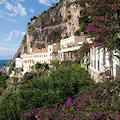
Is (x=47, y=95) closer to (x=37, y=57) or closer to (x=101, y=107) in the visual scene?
(x=101, y=107)

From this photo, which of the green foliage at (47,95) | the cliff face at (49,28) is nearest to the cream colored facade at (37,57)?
the cliff face at (49,28)

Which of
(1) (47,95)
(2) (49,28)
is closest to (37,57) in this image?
(2) (49,28)

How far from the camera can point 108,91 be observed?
5.64 metres

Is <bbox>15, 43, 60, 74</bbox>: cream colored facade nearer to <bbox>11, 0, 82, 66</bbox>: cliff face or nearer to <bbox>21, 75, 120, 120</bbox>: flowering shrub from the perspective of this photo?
<bbox>11, 0, 82, 66</bbox>: cliff face

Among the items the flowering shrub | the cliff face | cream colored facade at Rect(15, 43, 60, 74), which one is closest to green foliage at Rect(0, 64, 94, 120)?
the flowering shrub

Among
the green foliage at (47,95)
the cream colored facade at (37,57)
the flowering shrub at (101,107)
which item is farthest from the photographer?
the cream colored facade at (37,57)

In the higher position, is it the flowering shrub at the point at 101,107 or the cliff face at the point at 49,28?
the cliff face at the point at 49,28

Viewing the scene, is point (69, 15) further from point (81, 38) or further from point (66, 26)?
point (81, 38)

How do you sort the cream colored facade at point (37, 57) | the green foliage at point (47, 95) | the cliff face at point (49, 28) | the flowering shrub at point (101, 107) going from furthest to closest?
the cliff face at point (49, 28), the cream colored facade at point (37, 57), the green foliage at point (47, 95), the flowering shrub at point (101, 107)

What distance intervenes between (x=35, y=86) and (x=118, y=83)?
287 inches

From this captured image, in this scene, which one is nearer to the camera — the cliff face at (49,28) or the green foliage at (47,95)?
the green foliage at (47,95)

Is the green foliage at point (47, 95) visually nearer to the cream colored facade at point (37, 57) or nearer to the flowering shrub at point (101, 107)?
the flowering shrub at point (101, 107)

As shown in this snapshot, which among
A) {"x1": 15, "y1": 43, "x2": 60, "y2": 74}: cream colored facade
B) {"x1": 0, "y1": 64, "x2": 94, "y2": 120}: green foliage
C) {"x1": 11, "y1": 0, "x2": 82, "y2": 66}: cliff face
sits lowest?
{"x1": 0, "y1": 64, "x2": 94, "y2": 120}: green foliage

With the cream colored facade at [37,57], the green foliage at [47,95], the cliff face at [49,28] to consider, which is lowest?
the green foliage at [47,95]
